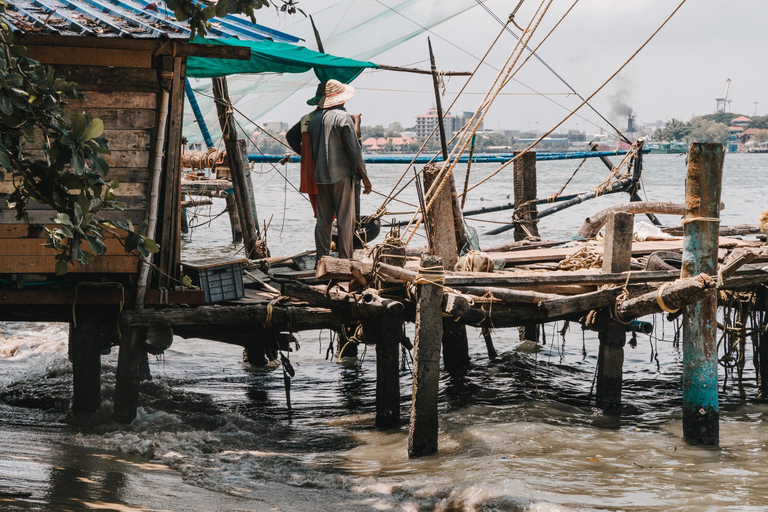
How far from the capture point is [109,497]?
5.14 m

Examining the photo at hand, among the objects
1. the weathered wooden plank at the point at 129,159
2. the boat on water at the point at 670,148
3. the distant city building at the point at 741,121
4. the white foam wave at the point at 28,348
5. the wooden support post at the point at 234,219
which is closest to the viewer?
the weathered wooden plank at the point at 129,159

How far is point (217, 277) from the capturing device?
7.18 m

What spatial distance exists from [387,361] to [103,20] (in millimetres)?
3915

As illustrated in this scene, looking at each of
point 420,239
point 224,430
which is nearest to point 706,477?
point 224,430

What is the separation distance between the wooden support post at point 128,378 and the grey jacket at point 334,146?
91.2 inches

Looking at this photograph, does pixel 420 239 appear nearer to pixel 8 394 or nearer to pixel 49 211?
pixel 8 394

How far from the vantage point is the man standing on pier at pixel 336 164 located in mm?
7703

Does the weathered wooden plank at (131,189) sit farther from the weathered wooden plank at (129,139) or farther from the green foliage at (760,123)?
the green foliage at (760,123)

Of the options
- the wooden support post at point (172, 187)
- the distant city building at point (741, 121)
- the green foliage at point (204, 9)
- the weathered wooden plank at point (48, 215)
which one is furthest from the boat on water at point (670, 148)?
the distant city building at point (741, 121)

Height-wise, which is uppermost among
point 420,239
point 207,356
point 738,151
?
point 738,151

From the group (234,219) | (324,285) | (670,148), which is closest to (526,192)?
(324,285)

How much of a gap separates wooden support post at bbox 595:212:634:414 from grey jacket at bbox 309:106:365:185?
2523mm

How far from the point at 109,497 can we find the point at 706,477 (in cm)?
438

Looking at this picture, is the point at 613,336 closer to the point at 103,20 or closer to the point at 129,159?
the point at 129,159
